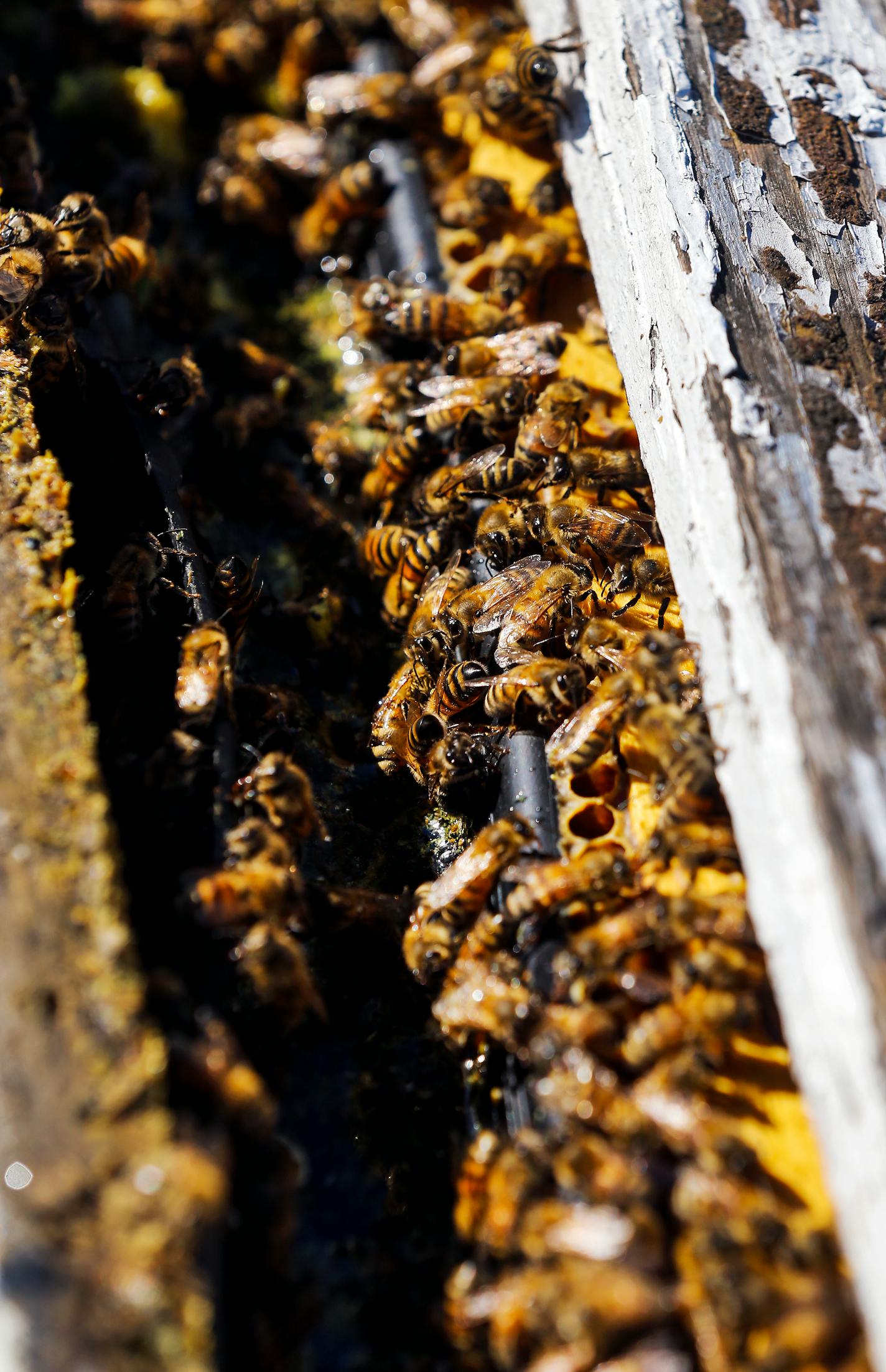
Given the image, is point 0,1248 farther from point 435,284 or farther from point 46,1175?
point 435,284

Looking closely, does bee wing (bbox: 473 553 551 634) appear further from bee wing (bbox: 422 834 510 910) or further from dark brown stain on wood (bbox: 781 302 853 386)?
dark brown stain on wood (bbox: 781 302 853 386)

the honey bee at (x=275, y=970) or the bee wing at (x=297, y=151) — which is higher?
the bee wing at (x=297, y=151)

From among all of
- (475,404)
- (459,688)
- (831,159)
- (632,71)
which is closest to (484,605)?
(459,688)

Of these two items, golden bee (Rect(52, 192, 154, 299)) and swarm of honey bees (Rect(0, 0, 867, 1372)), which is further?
golden bee (Rect(52, 192, 154, 299))

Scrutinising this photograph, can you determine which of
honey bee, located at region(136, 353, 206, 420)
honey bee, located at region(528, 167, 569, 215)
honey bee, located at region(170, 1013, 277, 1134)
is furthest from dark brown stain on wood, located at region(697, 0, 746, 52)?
honey bee, located at region(170, 1013, 277, 1134)

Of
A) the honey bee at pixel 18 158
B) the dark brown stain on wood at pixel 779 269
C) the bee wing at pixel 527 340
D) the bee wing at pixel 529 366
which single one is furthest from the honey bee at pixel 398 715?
the honey bee at pixel 18 158

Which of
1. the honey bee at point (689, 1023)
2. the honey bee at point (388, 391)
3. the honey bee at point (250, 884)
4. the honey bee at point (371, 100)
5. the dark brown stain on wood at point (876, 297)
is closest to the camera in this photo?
the honey bee at point (689, 1023)

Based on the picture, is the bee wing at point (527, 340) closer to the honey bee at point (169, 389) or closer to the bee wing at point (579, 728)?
the honey bee at point (169, 389)
